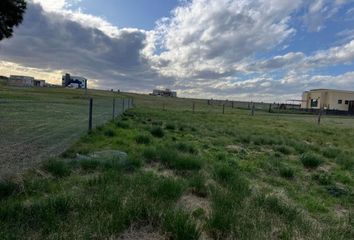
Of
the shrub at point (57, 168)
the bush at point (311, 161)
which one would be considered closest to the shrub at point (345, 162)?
the bush at point (311, 161)

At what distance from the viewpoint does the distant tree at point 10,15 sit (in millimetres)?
9723

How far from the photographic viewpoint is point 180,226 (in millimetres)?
3049

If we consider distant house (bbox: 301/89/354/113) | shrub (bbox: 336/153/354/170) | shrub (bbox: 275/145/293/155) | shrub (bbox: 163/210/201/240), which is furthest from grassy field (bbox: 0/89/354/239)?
distant house (bbox: 301/89/354/113)

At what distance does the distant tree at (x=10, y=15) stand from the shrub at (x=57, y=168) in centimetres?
673

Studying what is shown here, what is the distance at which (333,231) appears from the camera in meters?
3.47

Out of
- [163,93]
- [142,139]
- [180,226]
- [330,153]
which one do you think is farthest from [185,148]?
[163,93]

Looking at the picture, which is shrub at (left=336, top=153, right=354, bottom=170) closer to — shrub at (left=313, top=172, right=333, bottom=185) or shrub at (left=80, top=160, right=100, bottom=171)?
shrub at (left=313, top=172, right=333, bottom=185)

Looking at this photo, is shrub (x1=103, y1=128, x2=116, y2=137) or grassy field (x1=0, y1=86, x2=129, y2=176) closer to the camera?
grassy field (x1=0, y1=86, x2=129, y2=176)

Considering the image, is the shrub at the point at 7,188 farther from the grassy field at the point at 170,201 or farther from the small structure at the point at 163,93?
the small structure at the point at 163,93

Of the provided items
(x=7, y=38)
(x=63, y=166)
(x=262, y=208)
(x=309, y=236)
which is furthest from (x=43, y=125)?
(x=309, y=236)

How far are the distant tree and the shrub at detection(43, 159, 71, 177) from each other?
6728 mm

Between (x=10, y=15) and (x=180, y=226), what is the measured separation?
10029 mm

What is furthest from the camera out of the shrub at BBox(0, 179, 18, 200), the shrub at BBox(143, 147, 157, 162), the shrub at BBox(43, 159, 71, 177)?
the shrub at BBox(143, 147, 157, 162)

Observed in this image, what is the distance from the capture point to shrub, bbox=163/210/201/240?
296 centimetres
